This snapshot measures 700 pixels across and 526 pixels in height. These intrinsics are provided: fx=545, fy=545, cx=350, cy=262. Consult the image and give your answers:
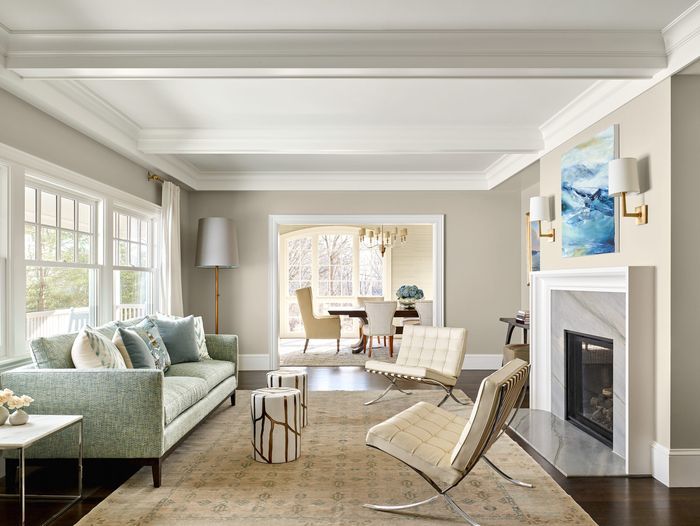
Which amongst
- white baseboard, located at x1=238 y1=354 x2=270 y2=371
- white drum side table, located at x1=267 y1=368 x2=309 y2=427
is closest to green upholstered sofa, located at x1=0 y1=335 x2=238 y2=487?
white drum side table, located at x1=267 y1=368 x2=309 y2=427

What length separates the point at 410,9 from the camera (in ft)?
8.83

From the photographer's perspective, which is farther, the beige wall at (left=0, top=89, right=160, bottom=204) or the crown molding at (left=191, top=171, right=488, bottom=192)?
the crown molding at (left=191, top=171, right=488, bottom=192)

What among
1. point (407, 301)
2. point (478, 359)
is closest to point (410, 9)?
point (478, 359)

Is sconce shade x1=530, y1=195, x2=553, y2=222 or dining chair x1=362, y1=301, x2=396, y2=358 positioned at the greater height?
sconce shade x1=530, y1=195, x2=553, y2=222

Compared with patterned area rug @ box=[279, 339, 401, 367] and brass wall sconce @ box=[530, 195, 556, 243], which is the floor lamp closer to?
patterned area rug @ box=[279, 339, 401, 367]

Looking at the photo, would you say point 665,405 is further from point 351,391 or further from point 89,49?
point 89,49

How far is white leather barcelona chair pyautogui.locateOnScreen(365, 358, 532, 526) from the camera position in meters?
2.41

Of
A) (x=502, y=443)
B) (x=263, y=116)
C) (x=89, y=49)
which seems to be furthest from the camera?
(x=263, y=116)

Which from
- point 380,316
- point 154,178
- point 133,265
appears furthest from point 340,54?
point 380,316

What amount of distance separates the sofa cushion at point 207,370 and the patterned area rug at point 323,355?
2800mm

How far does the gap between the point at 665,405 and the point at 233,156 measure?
4490 mm

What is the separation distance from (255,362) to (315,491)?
13.4ft

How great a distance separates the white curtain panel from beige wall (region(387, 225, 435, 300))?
5435 mm

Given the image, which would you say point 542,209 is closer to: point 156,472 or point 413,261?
point 156,472
